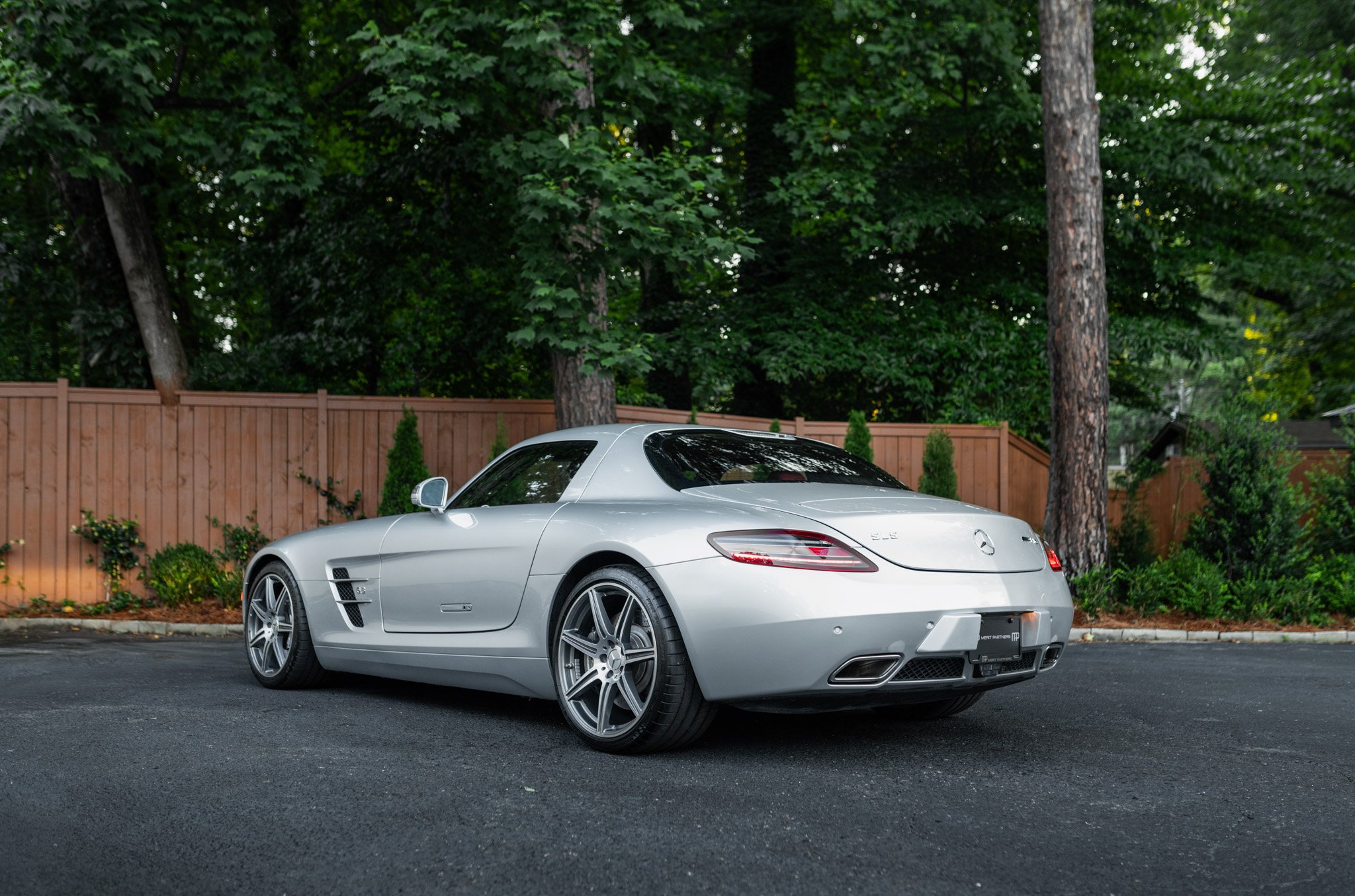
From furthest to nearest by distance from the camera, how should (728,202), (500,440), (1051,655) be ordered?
1. (728,202)
2. (500,440)
3. (1051,655)

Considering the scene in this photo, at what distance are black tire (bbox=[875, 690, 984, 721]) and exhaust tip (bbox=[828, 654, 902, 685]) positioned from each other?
51.1 inches

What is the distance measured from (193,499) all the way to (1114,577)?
9.53 meters

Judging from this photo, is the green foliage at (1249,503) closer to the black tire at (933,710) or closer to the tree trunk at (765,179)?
the black tire at (933,710)

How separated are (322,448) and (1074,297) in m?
8.03

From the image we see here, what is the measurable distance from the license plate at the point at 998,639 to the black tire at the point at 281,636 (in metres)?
3.76

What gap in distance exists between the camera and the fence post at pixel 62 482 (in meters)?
12.2

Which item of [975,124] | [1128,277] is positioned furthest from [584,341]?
[1128,277]

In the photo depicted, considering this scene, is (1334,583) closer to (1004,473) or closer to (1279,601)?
(1279,601)

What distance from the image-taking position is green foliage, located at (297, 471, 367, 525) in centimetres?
1305

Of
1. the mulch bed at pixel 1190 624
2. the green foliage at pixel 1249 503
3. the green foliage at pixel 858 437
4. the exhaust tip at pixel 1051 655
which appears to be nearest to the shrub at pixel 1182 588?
the mulch bed at pixel 1190 624

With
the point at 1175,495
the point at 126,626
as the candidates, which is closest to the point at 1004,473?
the point at 1175,495

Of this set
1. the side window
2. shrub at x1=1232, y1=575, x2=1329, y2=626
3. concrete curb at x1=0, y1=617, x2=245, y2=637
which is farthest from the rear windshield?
shrub at x1=1232, y1=575, x2=1329, y2=626

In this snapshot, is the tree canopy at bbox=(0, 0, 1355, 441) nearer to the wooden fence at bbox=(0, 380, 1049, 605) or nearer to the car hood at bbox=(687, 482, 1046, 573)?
the wooden fence at bbox=(0, 380, 1049, 605)

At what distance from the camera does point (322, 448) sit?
516 inches
